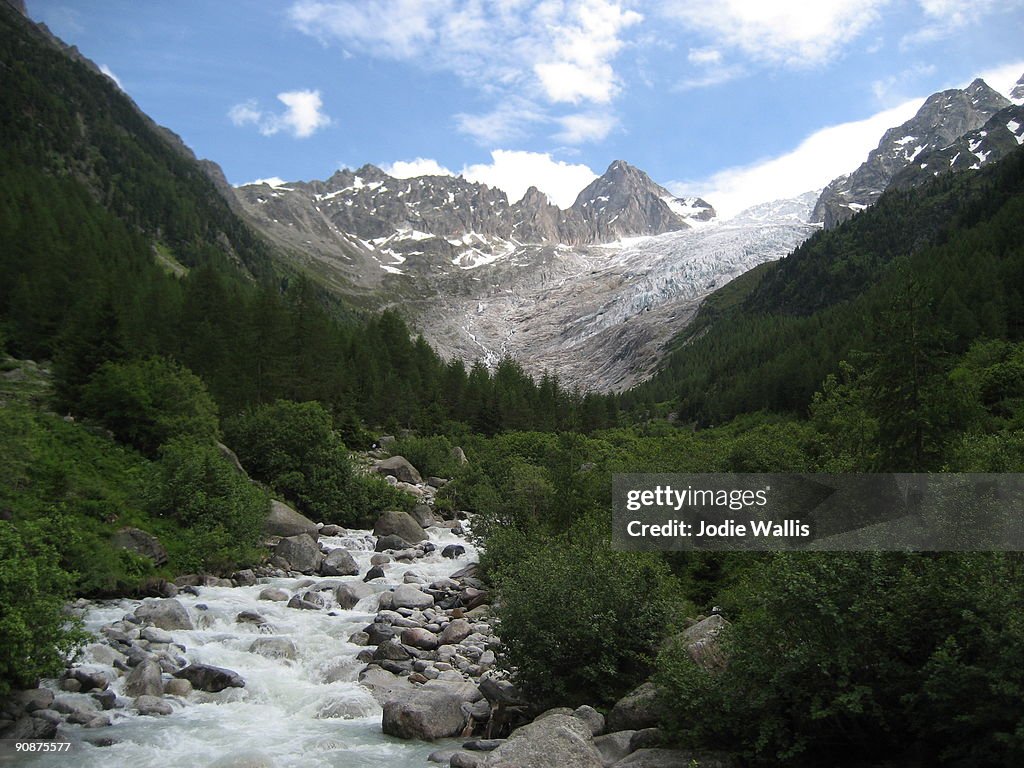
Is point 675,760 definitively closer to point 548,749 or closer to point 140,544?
point 548,749

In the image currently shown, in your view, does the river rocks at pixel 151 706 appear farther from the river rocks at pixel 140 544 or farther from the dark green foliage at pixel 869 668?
the dark green foliage at pixel 869 668

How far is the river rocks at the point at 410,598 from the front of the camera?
25316mm

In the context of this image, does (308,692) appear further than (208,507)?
No

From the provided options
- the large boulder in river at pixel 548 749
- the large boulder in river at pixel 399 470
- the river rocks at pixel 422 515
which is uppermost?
the large boulder in river at pixel 399 470

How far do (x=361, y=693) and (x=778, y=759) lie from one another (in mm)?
10641

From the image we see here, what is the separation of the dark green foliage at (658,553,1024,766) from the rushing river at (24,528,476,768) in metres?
6.90

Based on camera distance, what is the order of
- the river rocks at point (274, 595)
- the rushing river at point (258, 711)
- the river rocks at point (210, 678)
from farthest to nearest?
the river rocks at point (274, 595), the river rocks at point (210, 678), the rushing river at point (258, 711)

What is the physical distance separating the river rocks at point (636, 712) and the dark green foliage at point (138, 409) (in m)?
28.2

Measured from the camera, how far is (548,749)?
12266 mm

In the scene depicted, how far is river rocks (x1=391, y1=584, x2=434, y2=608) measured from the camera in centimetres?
2532

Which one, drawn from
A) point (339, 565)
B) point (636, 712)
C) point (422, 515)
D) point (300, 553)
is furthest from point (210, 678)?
point (422, 515)

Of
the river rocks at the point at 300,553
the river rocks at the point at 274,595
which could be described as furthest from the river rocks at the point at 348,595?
the river rocks at the point at 300,553

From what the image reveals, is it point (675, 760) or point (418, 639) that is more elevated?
point (675, 760)

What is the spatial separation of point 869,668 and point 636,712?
4893 millimetres
